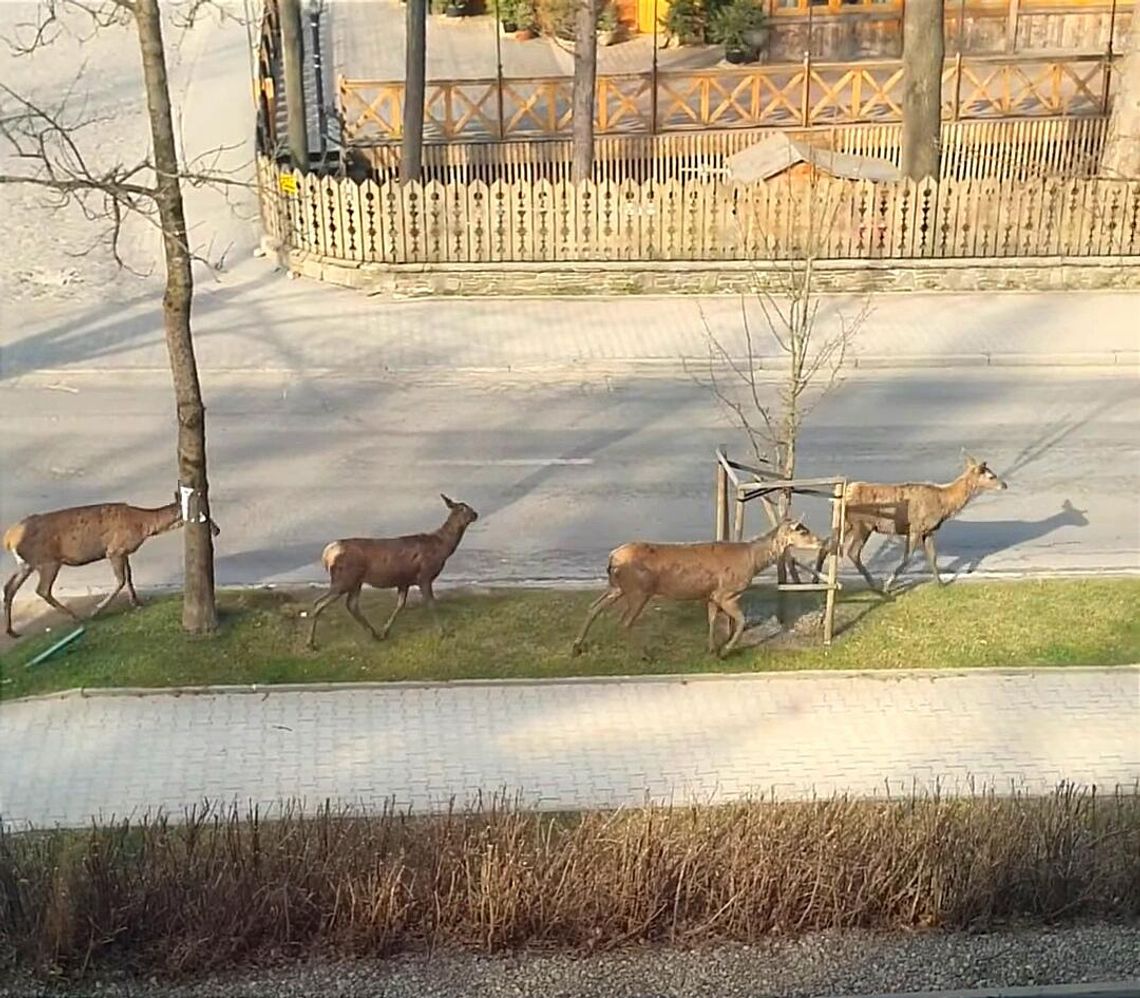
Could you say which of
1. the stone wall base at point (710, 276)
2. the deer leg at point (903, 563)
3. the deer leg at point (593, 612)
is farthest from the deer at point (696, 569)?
the stone wall base at point (710, 276)

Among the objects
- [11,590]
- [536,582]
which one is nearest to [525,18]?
[536,582]

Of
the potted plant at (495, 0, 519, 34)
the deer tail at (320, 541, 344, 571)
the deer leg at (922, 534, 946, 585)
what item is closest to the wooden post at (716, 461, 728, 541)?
the deer leg at (922, 534, 946, 585)

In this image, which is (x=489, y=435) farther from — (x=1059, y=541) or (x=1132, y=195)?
(x=1132, y=195)

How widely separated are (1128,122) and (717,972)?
18.1 metres

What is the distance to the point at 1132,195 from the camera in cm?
2192

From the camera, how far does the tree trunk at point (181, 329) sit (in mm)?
11547

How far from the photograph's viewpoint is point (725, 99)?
29953mm

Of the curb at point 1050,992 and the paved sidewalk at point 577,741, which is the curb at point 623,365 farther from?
the curb at point 1050,992

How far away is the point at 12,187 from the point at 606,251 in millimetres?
11111

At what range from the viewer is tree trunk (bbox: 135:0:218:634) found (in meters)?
11.5

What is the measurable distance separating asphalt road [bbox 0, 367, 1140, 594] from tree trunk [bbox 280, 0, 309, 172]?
606 centimetres

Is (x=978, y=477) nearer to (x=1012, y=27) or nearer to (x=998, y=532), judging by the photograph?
(x=998, y=532)

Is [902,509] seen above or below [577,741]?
above

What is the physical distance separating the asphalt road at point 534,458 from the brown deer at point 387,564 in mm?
1390
